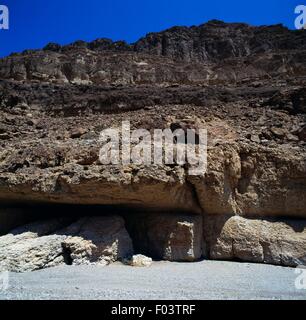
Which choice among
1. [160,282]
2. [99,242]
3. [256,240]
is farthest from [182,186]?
[160,282]

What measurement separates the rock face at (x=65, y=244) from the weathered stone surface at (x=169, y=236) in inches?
22.7

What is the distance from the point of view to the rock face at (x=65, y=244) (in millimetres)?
7078

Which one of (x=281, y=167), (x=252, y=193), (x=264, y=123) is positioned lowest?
(x=252, y=193)

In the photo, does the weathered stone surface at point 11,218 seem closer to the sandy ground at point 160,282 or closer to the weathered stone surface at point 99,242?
the weathered stone surface at point 99,242

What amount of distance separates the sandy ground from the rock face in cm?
37

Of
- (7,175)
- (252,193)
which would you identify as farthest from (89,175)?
(252,193)

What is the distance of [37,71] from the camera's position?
25344mm

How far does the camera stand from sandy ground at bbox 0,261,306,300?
5.20 metres

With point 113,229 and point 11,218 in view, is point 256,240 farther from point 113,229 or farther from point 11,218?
point 11,218

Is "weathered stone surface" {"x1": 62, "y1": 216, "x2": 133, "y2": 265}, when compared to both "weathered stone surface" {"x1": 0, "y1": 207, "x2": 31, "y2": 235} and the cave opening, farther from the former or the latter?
"weathered stone surface" {"x1": 0, "y1": 207, "x2": 31, "y2": 235}

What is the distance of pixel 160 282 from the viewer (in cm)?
602

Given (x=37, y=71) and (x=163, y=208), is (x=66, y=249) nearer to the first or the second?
(x=163, y=208)

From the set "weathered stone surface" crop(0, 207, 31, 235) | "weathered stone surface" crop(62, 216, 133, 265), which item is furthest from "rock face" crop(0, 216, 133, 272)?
"weathered stone surface" crop(0, 207, 31, 235)
